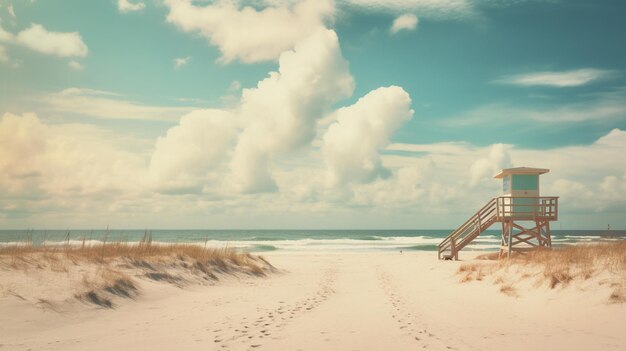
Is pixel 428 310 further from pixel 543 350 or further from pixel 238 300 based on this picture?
pixel 238 300

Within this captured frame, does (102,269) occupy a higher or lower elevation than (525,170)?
lower

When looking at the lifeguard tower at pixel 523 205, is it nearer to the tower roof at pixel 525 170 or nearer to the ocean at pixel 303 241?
the tower roof at pixel 525 170

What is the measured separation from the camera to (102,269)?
11734 mm

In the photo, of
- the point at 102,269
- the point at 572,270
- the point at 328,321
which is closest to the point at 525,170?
the point at 572,270

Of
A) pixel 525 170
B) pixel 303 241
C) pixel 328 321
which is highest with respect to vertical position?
pixel 525 170

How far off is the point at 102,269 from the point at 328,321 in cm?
680

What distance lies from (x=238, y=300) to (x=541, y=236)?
19197mm

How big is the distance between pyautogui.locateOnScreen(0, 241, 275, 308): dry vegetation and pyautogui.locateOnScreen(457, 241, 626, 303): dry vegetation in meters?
9.50

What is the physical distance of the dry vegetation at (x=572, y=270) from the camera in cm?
959

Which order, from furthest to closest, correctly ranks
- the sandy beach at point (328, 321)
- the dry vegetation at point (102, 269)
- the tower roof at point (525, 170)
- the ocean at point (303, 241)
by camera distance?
the tower roof at point (525, 170)
the ocean at point (303, 241)
the dry vegetation at point (102, 269)
the sandy beach at point (328, 321)

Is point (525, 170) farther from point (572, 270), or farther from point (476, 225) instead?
point (572, 270)

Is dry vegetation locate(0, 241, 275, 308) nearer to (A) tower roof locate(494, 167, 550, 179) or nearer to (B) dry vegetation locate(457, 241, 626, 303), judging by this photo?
(B) dry vegetation locate(457, 241, 626, 303)

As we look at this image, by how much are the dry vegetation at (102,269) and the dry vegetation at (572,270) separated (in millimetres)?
9500

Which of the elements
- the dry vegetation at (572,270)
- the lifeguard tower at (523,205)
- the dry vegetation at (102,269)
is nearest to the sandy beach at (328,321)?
the dry vegetation at (572,270)
